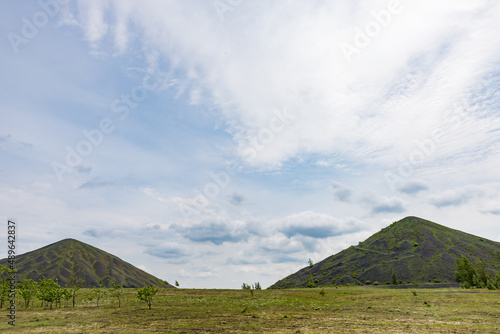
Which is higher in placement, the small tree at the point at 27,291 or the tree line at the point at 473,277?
the small tree at the point at 27,291

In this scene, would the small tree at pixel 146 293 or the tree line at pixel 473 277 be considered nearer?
the small tree at pixel 146 293

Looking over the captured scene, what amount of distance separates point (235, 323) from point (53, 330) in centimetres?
1938

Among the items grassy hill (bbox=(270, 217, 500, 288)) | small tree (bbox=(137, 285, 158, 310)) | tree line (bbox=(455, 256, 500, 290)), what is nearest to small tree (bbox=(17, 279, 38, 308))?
small tree (bbox=(137, 285, 158, 310))

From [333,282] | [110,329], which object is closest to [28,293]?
[110,329]

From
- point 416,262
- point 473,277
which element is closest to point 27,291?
point 473,277

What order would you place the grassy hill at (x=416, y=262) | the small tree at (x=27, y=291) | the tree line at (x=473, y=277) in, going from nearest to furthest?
the small tree at (x=27, y=291)
the tree line at (x=473, y=277)
the grassy hill at (x=416, y=262)

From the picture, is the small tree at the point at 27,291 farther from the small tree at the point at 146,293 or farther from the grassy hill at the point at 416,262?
the grassy hill at the point at 416,262

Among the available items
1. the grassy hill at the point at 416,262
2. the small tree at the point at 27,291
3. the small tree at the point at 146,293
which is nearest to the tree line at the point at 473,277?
the grassy hill at the point at 416,262

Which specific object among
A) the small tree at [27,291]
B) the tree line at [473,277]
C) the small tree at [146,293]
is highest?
the small tree at [27,291]

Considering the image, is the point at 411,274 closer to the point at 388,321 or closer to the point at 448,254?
the point at 448,254

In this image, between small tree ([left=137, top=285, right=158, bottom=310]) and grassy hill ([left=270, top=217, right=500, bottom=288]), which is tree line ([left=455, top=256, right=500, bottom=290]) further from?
small tree ([left=137, top=285, right=158, bottom=310])

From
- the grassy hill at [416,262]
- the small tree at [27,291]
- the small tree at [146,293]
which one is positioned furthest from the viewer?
the grassy hill at [416,262]

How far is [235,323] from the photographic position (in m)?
34.2

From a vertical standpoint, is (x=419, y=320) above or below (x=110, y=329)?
below
